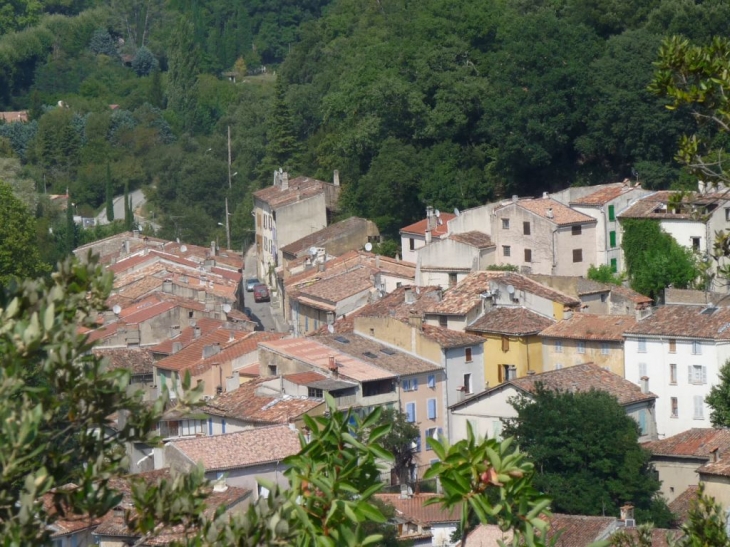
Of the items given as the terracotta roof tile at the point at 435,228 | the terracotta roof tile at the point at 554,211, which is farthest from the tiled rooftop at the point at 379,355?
the terracotta roof tile at the point at 435,228

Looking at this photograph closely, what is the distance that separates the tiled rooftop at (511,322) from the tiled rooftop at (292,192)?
64.0 feet

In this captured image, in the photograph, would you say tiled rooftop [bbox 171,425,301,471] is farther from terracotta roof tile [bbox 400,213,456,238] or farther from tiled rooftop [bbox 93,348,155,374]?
terracotta roof tile [bbox 400,213,456,238]

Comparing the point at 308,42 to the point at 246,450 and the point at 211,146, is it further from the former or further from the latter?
the point at 246,450

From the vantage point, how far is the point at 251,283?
65812 mm

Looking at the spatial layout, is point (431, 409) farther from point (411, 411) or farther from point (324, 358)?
point (324, 358)

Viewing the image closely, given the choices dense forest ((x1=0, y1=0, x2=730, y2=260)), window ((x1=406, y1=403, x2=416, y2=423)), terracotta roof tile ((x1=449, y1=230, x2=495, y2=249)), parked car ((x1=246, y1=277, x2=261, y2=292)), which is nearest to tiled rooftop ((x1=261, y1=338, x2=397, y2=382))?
window ((x1=406, y1=403, x2=416, y2=423))

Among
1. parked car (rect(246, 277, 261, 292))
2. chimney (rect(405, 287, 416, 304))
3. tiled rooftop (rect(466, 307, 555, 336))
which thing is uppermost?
parked car (rect(246, 277, 261, 292))

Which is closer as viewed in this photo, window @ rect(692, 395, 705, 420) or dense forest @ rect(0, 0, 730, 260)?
window @ rect(692, 395, 705, 420)

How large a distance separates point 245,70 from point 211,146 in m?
33.8

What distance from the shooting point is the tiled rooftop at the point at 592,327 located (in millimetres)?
42312

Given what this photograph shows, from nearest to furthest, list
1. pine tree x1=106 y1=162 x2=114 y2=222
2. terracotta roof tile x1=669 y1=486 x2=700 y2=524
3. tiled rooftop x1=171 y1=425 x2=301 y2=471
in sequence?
tiled rooftop x1=171 y1=425 x2=301 y2=471 < terracotta roof tile x1=669 y1=486 x2=700 y2=524 < pine tree x1=106 y1=162 x2=114 y2=222

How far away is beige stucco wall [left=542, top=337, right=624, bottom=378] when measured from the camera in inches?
1665

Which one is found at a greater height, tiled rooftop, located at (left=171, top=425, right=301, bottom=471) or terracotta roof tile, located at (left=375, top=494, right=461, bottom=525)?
tiled rooftop, located at (left=171, top=425, right=301, bottom=471)

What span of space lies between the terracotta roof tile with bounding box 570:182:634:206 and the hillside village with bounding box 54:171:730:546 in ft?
0.23
